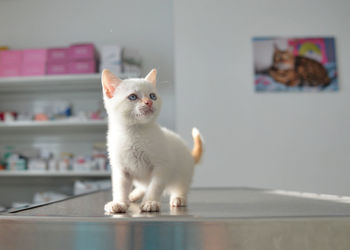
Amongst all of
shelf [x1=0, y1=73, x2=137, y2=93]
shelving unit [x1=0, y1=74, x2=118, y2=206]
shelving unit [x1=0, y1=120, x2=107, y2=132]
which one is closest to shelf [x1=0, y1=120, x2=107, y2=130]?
shelving unit [x1=0, y1=120, x2=107, y2=132]

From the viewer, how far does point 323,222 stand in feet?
1.41

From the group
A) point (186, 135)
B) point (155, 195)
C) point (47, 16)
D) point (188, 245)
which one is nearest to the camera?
point (188, 245)

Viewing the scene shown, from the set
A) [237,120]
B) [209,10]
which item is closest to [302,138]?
[237,120]

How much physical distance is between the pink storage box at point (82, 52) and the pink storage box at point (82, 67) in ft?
0.12

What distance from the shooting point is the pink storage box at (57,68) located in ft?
7.54

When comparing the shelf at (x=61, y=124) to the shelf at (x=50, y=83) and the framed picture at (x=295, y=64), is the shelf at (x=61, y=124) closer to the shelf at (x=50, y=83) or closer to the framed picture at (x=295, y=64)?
the shelf at (x=50, y=83)

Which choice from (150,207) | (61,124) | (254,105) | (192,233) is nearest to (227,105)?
(254,105)

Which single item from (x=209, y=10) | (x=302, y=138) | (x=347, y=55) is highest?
(x=209, y=10)

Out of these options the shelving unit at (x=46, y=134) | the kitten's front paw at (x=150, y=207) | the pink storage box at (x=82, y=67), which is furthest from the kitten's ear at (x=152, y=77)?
the shelving unit at (x=46, y=134)

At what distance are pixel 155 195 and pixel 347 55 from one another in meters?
2.25

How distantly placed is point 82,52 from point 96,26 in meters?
0.54

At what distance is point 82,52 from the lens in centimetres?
229

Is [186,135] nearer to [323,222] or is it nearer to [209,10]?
[209,10]

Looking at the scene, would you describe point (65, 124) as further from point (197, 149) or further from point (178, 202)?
point (178, 202)
